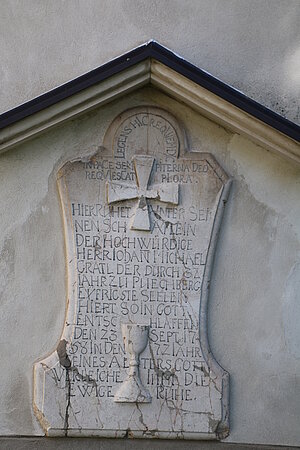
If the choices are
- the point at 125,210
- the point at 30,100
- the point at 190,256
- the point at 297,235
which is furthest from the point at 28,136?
the point at 297,235

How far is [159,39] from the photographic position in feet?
31.0

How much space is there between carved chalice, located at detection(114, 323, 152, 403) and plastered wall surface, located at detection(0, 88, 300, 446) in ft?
1.56

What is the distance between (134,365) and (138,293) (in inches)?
19.9

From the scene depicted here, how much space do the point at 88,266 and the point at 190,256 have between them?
2.38ft

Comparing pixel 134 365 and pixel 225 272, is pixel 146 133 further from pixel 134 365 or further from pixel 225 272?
pixel 134 365

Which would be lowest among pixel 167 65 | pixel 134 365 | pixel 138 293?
pixel 134 365

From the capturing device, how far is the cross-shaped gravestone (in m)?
9.16

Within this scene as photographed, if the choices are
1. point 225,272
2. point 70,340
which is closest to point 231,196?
point 225,272

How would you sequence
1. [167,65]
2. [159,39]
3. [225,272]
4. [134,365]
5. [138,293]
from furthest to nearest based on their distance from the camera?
[159,39] → [225,272] → [138,293] → [134,365] → [167,65]

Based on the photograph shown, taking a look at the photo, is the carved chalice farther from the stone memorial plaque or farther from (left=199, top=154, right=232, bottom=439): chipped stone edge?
(left=199, top=154, right=232, bottom=439): chipped stone edge

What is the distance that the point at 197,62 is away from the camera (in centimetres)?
945

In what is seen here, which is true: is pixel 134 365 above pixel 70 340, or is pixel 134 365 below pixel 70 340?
below

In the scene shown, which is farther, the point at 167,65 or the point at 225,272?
the point at 225,272

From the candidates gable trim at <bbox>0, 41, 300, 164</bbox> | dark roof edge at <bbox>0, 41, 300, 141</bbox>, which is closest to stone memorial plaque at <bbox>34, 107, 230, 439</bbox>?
gable trim at <bbox>0, 41, 300, 164</bbox>
